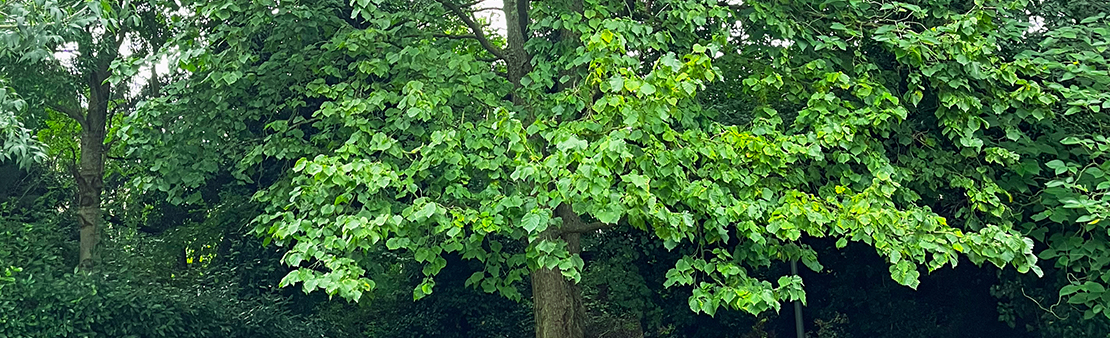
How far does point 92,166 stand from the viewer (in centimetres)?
1011

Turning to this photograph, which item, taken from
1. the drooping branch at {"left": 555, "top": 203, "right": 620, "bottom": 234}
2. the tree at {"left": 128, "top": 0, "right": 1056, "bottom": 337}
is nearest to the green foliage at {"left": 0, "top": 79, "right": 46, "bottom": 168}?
the tree at {"left": 128, "top": 0, "right": 1056, "bottom": 337}

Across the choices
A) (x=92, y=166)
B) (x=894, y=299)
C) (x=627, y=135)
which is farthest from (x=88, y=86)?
(x=894, y=299)

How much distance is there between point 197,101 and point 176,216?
427 centimetres

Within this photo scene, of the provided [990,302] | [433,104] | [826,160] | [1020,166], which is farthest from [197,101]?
[990,302]

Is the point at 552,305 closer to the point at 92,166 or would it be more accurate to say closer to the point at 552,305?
the point at 552,305

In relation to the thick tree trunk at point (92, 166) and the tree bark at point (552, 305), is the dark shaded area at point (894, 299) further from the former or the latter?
the thick tree trunk at point (92, 166)

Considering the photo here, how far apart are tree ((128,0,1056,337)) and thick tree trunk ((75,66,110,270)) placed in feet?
9.85

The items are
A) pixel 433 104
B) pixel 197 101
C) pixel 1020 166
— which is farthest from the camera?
pixel 197 101

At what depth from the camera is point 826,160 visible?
22.0 ft

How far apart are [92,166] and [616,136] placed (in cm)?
735

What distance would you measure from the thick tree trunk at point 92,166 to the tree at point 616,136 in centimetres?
300

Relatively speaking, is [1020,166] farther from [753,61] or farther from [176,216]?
[176,216]

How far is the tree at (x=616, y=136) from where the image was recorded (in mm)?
5340

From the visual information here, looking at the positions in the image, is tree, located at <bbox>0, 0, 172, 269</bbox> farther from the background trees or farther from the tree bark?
the tree bark
